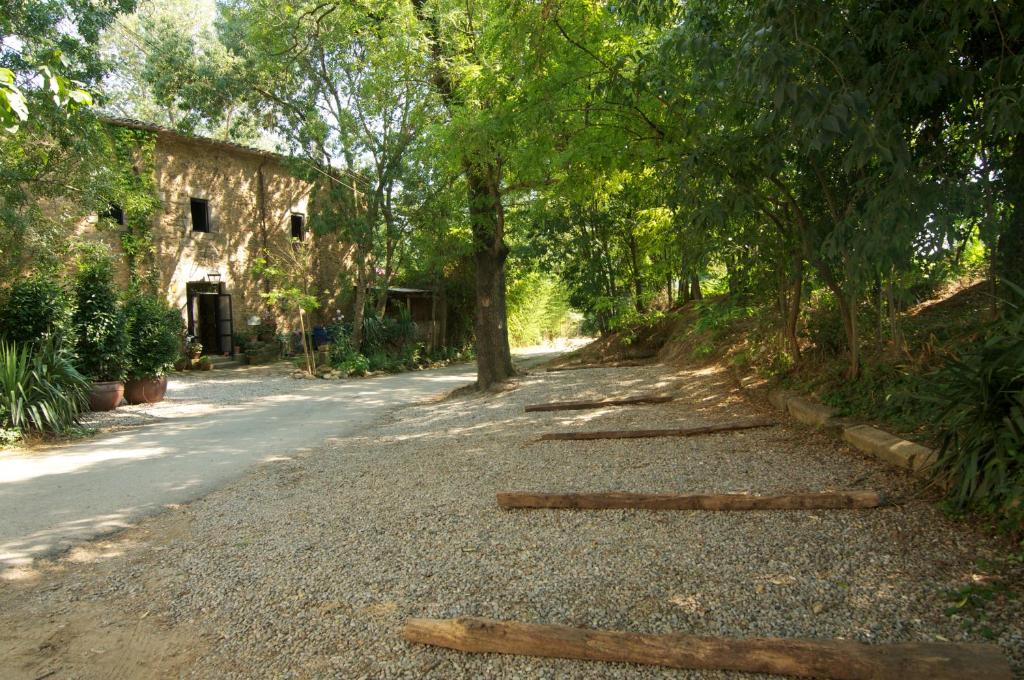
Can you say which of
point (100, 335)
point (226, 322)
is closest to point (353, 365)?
point (226, 322)

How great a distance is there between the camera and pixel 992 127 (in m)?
3.52

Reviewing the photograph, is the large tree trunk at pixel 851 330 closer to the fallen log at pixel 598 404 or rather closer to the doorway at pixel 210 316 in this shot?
the fallen log at pixel 598 404

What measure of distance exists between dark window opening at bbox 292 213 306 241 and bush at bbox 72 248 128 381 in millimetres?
9904

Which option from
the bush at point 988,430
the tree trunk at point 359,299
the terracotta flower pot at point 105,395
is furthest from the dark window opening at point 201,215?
the bush at point 988,430

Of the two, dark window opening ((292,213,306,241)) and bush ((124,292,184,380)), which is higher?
dark window opening ((292,213,306,241))

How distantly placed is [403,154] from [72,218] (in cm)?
700

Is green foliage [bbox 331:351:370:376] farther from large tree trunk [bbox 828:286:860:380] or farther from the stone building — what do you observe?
large tree trunk [bbox 828:286:860:380]

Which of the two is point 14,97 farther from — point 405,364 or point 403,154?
point 405,364

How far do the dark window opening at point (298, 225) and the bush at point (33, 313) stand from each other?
36.5 ft

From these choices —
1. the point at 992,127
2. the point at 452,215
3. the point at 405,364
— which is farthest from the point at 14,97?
the point at 405,364

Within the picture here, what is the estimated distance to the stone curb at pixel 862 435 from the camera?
157 inches

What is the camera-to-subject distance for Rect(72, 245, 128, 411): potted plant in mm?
9969

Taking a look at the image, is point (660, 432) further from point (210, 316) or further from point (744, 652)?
point (210, 316)

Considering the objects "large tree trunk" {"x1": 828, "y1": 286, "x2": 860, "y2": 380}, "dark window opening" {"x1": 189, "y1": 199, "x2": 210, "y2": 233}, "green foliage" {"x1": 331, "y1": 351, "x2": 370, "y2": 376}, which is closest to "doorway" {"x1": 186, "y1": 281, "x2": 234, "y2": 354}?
"dark window opening" {"x1": 189, "y1": 199, "x2": 210, "y2": 233}
